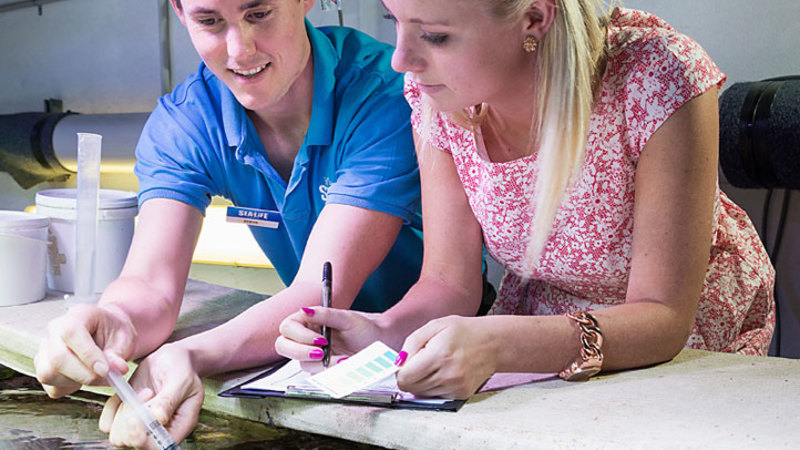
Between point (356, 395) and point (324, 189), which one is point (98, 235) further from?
point (356, 395)

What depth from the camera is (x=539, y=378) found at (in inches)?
44.8

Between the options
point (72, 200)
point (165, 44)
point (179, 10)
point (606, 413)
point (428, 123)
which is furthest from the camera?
point (165, 44)

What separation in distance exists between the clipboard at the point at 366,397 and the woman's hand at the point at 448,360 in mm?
16

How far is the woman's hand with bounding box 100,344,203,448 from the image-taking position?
1.05 m

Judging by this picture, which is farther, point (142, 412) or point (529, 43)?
point (529, 43)

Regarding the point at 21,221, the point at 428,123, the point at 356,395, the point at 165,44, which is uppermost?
the point at 165,44

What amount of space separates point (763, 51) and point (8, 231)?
2.01 metres

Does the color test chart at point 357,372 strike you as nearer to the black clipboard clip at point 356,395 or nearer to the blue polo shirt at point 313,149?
the black clipboard clip at point 356,395

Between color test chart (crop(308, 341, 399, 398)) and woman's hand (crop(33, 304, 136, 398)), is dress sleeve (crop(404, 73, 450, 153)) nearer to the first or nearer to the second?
color test chart (crop(308, 341, 399, 398))

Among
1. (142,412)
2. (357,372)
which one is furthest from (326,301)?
(142,412)

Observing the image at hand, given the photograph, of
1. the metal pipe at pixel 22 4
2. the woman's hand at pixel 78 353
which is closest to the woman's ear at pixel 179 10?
the woman's hand at pixel 78 353

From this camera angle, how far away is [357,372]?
1.05 m

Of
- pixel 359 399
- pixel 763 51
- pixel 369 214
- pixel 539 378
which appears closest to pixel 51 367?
pixel 359 399

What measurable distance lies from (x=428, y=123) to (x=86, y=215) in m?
0.74
